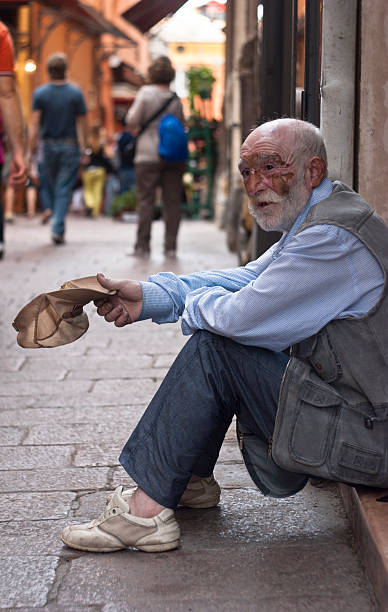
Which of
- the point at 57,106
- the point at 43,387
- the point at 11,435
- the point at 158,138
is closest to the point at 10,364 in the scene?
the point at 43,387

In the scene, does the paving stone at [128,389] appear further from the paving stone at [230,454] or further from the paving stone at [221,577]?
the paving stone at [221,577]

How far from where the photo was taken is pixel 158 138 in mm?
9898

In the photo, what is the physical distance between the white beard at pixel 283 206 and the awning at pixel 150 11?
3.58 metres

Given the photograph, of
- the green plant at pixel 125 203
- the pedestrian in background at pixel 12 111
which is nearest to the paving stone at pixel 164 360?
the pedestrian in background at pixel 12 111

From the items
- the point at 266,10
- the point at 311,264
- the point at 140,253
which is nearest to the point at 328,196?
the point at 311,264

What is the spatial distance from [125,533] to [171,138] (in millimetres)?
7165

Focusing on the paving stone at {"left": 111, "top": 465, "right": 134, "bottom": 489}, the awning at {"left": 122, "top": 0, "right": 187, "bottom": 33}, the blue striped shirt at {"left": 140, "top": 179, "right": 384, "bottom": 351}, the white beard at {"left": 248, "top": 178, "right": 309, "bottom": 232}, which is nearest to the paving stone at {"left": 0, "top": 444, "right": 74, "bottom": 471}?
the paving stone at {"left": 111, "top": 465, "right": 134, "bottom": 489}

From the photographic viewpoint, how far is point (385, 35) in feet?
11.4

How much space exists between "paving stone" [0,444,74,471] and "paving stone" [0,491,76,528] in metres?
0.31

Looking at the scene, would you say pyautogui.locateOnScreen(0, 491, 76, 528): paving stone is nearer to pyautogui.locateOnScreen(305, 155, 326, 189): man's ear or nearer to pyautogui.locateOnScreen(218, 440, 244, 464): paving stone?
pyautogui.locateOnScreen(218, 440, 244, 464): paving stone

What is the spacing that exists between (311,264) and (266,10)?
3.50 meters

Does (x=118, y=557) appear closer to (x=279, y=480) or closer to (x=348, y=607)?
(x=279, y=480)

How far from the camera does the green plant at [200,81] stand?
17.1 meters

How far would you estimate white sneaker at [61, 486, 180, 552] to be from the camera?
9.50 feet
